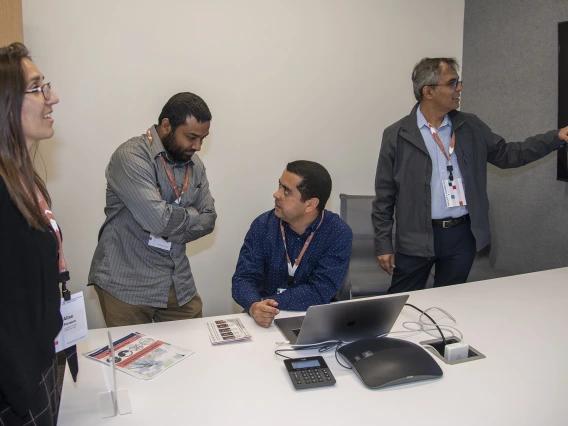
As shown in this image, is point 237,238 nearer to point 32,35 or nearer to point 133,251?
point 133,251

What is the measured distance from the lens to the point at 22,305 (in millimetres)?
1012

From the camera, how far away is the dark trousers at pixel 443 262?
98.6 inches

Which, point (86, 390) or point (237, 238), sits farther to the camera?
point (237, 238)

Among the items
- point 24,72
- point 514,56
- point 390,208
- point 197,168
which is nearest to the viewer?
point 24,72

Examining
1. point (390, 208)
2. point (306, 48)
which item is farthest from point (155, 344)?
point (306, 48)

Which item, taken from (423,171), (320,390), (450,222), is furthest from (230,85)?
(320,390)

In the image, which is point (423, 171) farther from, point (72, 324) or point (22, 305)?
point (22, 305)

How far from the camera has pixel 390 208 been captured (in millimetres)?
2682

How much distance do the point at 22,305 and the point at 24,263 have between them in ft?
0.30

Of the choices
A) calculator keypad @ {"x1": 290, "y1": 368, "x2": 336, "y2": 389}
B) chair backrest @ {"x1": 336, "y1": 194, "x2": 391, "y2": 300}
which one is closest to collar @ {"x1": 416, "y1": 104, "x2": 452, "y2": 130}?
chair backrest @ {"x1": 336, "y1": 194, "x2": 391, "y2": 300}

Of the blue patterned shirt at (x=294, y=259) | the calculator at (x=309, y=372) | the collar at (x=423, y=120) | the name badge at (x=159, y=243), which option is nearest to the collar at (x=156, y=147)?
the name badge at (x=159, y=243)

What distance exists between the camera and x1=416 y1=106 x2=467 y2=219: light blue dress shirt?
2482 mm

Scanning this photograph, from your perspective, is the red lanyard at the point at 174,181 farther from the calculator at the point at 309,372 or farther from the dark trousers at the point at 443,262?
the dark trousers at the point at 443,262

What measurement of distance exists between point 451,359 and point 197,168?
1.39 metres
